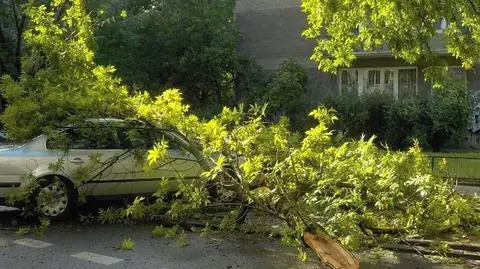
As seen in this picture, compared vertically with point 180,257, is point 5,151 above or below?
above

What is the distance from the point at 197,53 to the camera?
72.6 feet

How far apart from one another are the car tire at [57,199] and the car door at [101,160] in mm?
179

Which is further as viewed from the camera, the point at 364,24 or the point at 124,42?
the point at 124,42

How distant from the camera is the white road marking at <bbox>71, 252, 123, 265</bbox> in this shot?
21.6ft

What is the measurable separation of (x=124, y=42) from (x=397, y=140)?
9.60 metres

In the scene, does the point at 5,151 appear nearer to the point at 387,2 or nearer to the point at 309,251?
the point at 309,251

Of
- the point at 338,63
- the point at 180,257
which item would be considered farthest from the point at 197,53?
the point at 180,257

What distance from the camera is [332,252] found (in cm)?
569

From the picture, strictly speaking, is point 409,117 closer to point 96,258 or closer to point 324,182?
point 324,182

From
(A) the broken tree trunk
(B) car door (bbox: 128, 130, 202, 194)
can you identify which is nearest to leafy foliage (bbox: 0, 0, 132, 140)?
(B) car door (bbox: 128, 130, 202, 194)

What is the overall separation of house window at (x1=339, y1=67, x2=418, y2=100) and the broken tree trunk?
16346mm

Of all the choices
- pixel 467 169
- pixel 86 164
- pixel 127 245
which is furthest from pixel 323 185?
pixel 467 169

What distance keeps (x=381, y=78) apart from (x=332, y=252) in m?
18.1

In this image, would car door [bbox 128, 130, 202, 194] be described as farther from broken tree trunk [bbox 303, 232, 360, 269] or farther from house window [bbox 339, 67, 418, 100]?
house window [bbox 339, 67, 418, 100]
